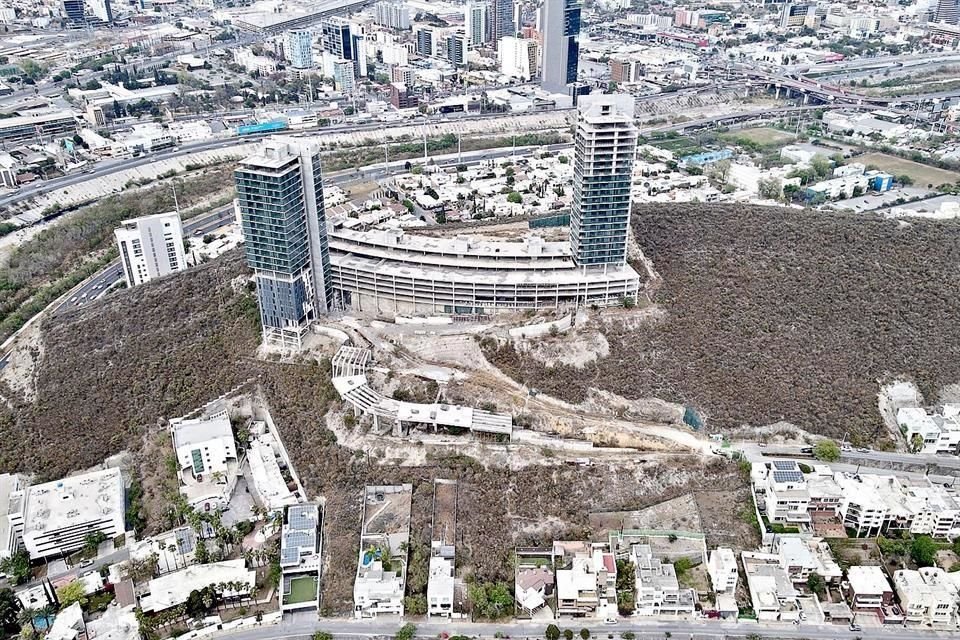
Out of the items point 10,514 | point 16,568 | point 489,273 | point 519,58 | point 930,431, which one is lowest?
point 16,568

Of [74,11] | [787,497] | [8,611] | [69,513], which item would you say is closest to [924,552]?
[787,497]

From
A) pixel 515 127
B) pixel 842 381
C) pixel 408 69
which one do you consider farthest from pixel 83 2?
pixel 842 381

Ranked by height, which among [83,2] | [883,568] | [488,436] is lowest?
[883,568]

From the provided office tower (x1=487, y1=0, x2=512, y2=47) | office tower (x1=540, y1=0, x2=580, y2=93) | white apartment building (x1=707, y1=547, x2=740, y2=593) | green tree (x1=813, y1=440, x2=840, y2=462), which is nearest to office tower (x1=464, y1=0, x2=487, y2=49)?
office tower (x1=487, y1=0, x2=512, y2=47)

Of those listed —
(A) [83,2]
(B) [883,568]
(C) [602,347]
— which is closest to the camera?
(B) [883,568]

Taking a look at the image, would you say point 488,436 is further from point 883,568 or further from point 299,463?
point 883,568

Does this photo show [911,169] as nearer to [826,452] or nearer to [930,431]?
[930,431]
